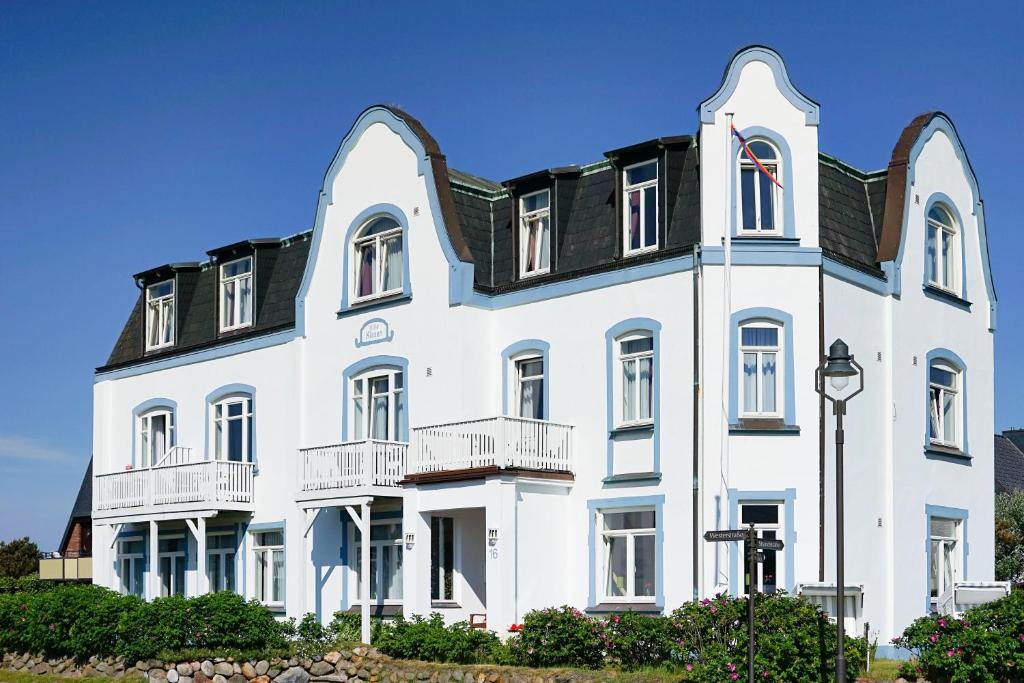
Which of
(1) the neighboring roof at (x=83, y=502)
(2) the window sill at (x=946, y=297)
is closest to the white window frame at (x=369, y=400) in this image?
(2) the window sill at (x=946, y=297)

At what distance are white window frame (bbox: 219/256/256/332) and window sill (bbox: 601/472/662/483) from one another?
38.7 ft

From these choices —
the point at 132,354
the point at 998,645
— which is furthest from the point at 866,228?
the point at 132,354

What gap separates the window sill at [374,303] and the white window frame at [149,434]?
25.0 feet

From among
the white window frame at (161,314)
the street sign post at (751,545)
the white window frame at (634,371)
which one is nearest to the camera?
the street sign post at (751,545)

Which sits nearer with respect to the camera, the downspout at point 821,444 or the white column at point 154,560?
the downspout at point 821,444

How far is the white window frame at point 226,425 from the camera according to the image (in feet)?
114

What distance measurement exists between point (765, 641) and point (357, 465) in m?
11.1

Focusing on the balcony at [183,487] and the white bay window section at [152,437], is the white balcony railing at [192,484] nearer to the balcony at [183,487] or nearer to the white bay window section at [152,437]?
the balcony at [183,487]

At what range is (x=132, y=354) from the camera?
39312 millimetres

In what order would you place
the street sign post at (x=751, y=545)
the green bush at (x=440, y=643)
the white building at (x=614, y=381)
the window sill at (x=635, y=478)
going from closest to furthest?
the street sign post at (x=751, y=545) → the green bush at (x=440, y=643) → the white building at (x=614, y=381) → the window sill at (x=635, y=478)

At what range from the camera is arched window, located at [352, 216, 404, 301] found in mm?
31391

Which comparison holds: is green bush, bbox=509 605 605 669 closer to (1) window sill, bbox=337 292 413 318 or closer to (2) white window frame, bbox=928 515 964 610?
(2) white window frame, bbox=928 515 964 610

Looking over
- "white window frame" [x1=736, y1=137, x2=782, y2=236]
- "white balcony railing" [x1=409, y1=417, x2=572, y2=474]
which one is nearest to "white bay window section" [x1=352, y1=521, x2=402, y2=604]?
"white balcony railing" [x1=409, y1=417, x2=572, y2=474]

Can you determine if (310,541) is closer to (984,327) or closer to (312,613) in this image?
(312,613)
